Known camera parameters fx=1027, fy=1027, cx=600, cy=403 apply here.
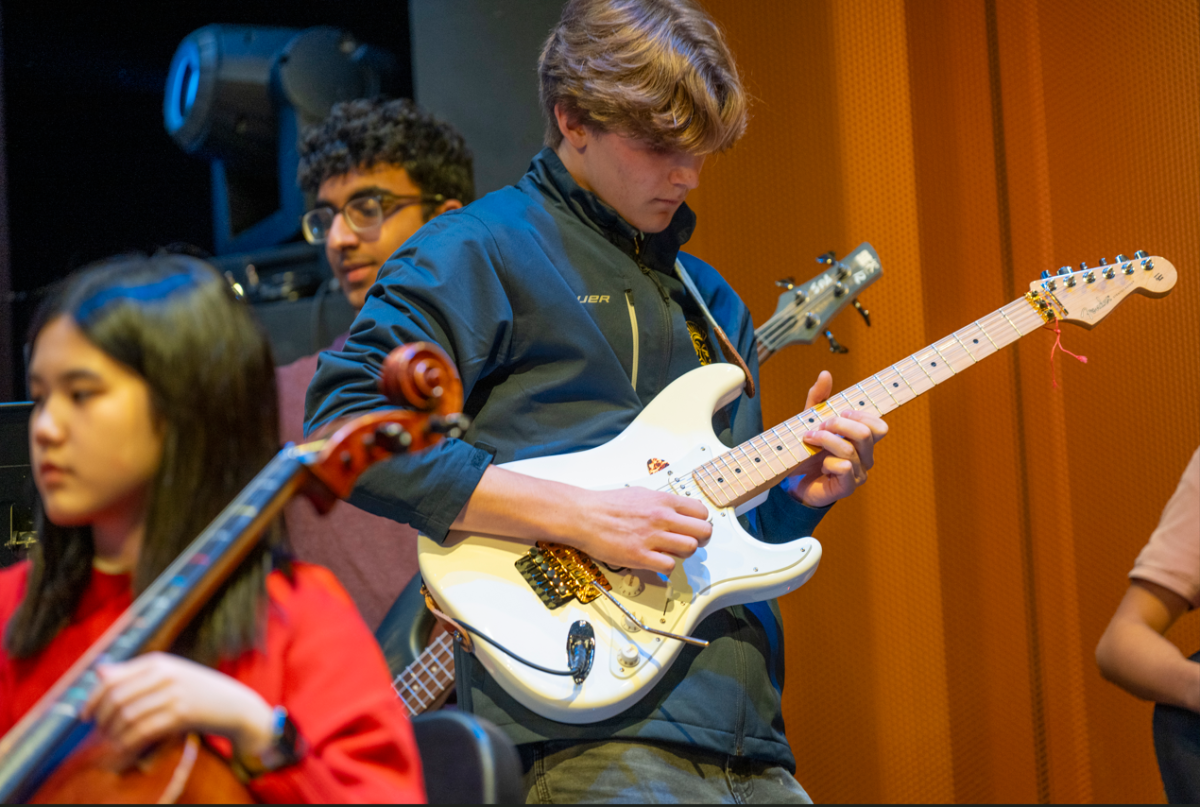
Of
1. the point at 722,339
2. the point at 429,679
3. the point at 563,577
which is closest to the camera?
the point at 563,577

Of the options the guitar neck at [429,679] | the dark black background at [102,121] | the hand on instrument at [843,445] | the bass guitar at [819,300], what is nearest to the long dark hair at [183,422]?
the hand on instrument at [843,445]

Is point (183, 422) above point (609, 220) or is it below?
below

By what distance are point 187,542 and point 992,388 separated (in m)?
2.16

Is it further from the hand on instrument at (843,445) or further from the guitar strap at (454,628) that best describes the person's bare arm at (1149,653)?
the guitar strap at (454,628)

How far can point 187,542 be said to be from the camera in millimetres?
953

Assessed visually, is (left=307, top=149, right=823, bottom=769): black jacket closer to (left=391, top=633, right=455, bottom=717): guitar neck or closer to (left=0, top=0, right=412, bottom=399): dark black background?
(left=391, top=633, right=455, bottom=717): guitar neck

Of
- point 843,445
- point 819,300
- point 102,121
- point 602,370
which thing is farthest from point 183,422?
point 102,121

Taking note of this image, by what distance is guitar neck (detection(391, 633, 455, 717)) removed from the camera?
2.11m

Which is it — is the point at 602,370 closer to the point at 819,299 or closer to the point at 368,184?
the point at 819,299

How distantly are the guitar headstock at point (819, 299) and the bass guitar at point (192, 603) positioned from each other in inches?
57.4

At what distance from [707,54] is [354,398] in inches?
32.9

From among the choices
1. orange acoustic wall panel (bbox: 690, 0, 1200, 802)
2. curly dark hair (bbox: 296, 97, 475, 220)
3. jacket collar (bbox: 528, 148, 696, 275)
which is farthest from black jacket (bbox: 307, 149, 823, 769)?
curly dark hair (bbox: 296, 97, 475, 220)

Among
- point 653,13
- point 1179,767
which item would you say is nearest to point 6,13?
point 653,13

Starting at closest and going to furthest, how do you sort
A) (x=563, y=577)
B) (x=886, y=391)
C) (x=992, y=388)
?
1. (x=563, y=577)
2. (x=886, y=391)
3. (x=992, y=388)
